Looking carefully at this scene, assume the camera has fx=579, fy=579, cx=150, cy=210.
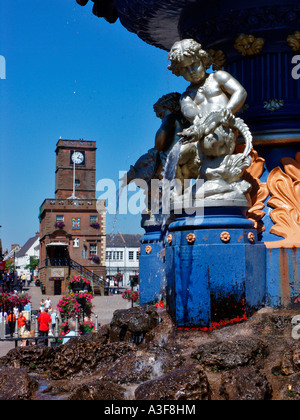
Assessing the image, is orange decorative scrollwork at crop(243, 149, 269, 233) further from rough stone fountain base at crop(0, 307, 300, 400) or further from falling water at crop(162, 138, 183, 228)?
rough stone fountain base at crop(0, 307, 300, 400)

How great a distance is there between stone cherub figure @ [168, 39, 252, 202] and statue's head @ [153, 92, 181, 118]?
1.52 m

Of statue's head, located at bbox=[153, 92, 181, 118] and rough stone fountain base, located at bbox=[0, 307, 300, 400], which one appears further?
statue's head, located at bbox=[153, 92, 181, 118]

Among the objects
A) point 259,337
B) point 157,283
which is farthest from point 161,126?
Result: point 259,337

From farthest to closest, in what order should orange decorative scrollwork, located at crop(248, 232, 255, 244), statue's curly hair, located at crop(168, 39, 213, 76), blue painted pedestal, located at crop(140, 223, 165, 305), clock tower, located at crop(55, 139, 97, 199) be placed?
clock tower, located at crop(55, 139, 97, 199), blue painted pedestal, located at crop(140, 223, 165, 305), statue's curly hair, located at crop(168, 39, 213, 76), orange decorative scrollwork, located at crop(248, 232, 255, 244)

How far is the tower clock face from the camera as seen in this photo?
93.3 m

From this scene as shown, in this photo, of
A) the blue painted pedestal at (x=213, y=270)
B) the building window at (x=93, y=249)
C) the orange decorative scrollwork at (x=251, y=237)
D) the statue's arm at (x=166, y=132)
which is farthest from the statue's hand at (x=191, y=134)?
the building window at (x=93, y=249)

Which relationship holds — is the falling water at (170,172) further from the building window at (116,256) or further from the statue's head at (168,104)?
the building window at (116,256)

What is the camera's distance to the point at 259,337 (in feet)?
20.3

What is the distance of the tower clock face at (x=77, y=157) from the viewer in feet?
306

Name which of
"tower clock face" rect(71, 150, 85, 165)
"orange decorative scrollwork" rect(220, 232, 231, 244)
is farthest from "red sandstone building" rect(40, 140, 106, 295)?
"orange decorative scrollwork" rect(220, 232, 231, 244)

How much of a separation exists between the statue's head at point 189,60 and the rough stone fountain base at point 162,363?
305cm

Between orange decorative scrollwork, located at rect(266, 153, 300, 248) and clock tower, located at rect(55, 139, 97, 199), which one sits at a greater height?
clock tower, located at rect(55, 139, 97, 199)

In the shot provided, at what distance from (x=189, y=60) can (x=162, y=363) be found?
3730 mm
